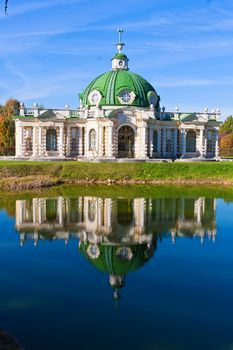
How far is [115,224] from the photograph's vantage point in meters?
25.5

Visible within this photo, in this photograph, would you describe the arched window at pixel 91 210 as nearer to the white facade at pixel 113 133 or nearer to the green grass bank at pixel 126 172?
the green grass bank at pixel 126 172

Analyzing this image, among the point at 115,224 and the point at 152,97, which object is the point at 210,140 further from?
the point at 115,224

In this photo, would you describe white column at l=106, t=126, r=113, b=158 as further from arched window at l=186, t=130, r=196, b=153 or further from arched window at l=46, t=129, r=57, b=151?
arched window at l=186, t=130, r=196, b=153

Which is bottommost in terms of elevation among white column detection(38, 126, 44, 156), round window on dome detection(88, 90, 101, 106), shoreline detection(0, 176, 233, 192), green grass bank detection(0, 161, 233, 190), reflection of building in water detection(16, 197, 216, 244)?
reflection of building in water detection(16, 197, 216, 244)

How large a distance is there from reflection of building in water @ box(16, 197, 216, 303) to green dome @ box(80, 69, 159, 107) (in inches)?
1237

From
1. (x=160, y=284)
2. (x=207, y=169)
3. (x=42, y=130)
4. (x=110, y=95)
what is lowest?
(x=160, y=284)

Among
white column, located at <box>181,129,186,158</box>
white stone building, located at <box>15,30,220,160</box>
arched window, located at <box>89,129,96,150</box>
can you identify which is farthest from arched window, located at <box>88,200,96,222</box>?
white column, located at <box>181,129,186,158</box>

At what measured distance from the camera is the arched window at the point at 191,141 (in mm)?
67688

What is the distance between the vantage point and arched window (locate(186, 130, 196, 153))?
6769 cm

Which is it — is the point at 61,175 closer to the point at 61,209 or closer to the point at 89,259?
the point at 61,209

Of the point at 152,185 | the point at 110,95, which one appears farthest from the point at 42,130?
the point at 152,185

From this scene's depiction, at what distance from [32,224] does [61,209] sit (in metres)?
4.63

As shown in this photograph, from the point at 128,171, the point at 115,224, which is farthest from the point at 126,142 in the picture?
the point at 115,224

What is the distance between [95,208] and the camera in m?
30.5
